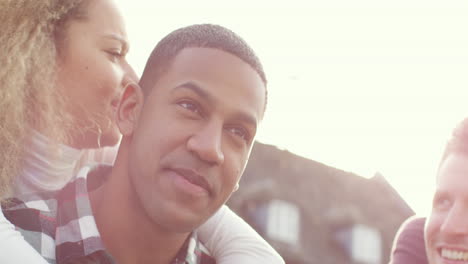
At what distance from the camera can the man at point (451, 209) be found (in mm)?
2797

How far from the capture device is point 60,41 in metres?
2.76

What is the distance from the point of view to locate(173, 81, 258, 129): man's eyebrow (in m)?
2.12

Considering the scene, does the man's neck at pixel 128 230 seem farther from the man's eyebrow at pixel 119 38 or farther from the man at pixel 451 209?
the man at pixel 451 209

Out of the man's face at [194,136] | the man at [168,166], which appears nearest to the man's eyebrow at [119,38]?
the man at [168,166]

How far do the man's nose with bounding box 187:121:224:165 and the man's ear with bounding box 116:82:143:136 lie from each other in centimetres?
32

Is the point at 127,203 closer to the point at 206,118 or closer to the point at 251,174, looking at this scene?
the point at 206,118

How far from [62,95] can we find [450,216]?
1881 millimetres

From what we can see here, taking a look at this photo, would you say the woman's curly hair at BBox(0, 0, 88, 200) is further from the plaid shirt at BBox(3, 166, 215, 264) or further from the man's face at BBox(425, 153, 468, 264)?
the man's face at BBox(425, 153, 468, 264)

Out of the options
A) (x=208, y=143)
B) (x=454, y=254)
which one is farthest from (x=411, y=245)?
(x=208, y=143)

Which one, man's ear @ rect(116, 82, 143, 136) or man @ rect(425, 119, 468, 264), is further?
man @ rect(425, 119, 468, 264)

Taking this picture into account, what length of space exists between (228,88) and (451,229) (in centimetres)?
138

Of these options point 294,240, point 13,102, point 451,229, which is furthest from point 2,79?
point 294,240

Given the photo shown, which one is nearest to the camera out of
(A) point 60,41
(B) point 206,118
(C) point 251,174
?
(B) point 206,118

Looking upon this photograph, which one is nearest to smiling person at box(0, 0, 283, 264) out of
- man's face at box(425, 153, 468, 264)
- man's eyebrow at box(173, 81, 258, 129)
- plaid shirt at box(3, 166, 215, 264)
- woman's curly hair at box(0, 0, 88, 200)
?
woman's curly hair at box(0, 0, 88, 200)
